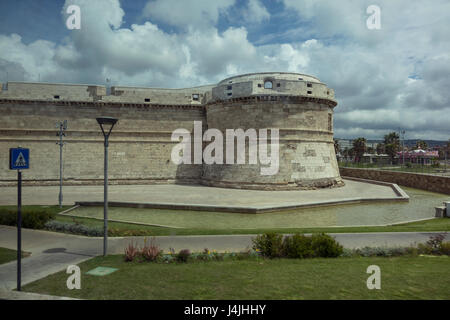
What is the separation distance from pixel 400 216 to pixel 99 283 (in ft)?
43.3

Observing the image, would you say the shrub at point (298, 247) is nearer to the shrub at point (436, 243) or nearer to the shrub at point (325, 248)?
the shrub at point (325, 248)

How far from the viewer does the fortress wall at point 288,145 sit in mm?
22391

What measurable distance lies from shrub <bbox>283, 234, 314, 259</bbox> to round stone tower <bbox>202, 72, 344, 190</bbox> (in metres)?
14.8

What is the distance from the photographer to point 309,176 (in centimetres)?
2266

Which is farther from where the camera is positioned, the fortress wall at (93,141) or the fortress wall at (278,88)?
the fortress wall at (93,141)

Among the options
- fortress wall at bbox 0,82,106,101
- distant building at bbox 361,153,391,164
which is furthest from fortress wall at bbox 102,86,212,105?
distant building at bbox 361,153,391,164

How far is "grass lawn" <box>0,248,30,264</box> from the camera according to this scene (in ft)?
22.5

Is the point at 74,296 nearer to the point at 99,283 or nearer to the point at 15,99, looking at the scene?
the point at 99,283

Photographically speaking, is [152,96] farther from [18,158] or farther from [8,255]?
[18,158]

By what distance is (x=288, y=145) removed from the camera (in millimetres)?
22672

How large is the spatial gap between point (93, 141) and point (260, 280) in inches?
970

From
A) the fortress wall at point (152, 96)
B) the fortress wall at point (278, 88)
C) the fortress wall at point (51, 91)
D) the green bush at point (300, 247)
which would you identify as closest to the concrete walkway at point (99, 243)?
the green bush at point (300, 247)

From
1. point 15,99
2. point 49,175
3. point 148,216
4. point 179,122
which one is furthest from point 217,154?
point 15,99

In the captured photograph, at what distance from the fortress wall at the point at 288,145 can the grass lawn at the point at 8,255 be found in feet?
54.9
